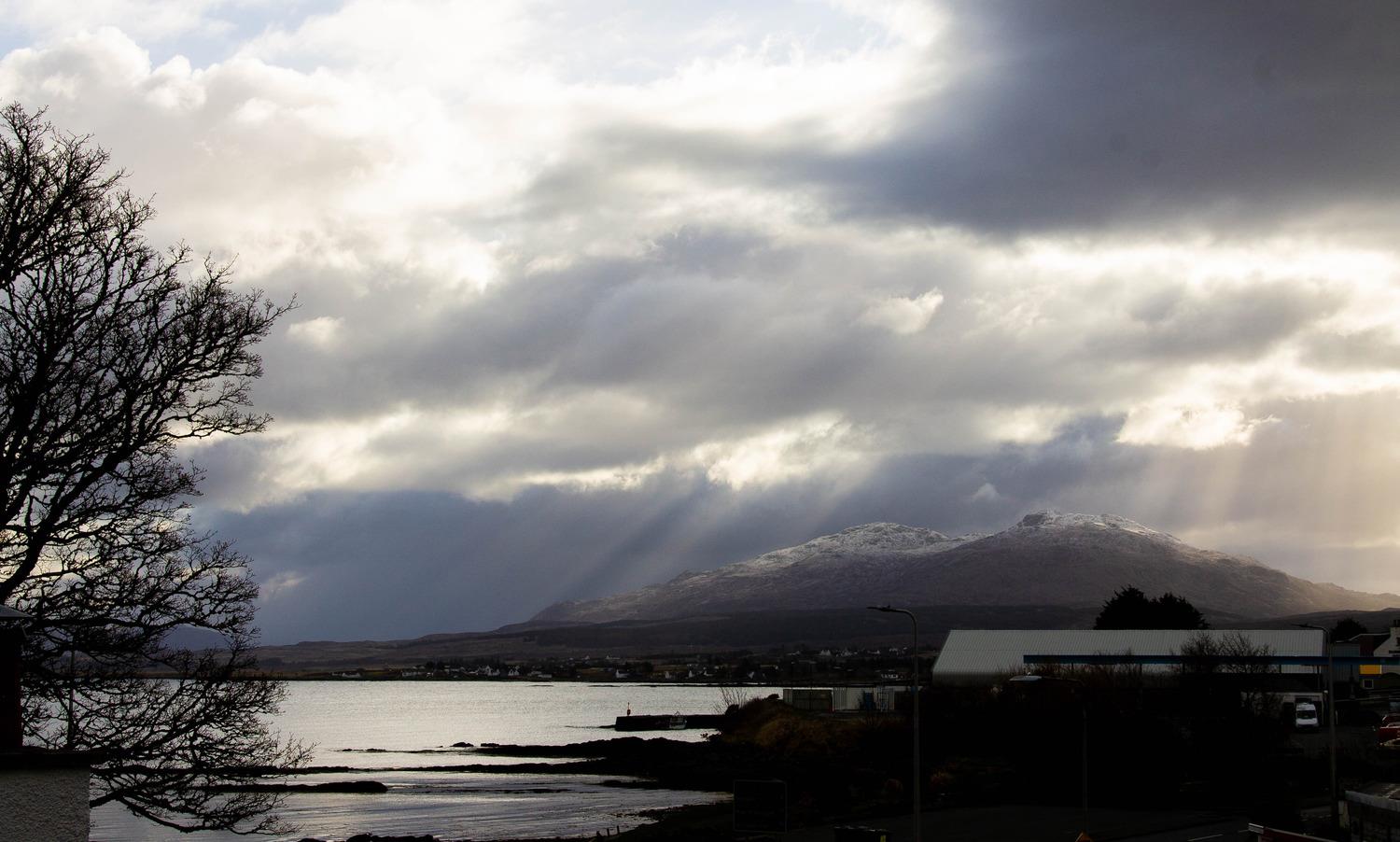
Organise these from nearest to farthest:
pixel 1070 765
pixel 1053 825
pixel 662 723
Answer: pixel 1053 825 → pixel 1070 765 → pixel 662 723

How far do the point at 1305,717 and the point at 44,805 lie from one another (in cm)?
10416

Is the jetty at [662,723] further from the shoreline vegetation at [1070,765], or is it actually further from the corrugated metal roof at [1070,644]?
the shoreline vegetation at [1070,765]

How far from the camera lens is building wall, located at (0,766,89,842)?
918 cm

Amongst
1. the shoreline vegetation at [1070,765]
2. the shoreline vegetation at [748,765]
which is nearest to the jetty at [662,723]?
the shoreline vegetation at [748,765]

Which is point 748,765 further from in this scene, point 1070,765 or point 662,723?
point 662,723

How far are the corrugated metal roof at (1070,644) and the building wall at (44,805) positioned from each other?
11667 centimetres

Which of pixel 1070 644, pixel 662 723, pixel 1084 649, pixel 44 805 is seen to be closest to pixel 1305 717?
pixel 1084 649

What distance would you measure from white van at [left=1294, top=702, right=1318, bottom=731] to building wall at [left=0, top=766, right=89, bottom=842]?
102184 mm

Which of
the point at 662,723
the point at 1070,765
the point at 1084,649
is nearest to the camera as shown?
the point at 1070,765

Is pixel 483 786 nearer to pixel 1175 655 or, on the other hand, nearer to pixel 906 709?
pixel 906 709

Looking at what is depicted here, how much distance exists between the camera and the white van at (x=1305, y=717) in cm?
9756

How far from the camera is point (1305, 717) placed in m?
98.4

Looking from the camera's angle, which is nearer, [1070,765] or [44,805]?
[44,805]

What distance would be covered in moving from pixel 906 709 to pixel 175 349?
98254 millimetres
